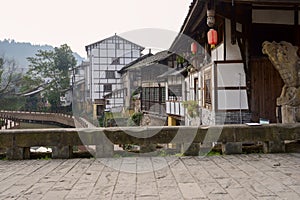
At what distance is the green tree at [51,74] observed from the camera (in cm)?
3262

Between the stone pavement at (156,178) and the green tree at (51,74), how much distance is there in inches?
1167

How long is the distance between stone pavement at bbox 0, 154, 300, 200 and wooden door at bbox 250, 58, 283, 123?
10.5 feet

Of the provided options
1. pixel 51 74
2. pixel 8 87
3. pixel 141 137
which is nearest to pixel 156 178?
pixel 141 137

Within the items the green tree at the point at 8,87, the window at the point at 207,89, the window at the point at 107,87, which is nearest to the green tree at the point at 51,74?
the green tree at the point at 8,87

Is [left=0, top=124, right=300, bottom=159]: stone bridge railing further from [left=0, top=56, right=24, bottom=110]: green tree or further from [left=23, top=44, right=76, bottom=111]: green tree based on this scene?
→ [left=23, top=44, right=76, bottom=111]: green tree

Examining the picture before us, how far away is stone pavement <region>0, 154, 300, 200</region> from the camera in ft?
10.2

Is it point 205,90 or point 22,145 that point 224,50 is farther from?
point 22,145

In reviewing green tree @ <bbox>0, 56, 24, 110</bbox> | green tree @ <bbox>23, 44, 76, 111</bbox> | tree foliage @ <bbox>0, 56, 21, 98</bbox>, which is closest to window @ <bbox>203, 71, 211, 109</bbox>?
tree foliage @ <bbox>0, 56, 21, 98</bbox>

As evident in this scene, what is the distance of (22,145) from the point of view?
4867mm

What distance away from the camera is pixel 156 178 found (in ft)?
12.2

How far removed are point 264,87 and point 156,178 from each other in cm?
557

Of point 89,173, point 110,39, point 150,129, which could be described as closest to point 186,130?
point 150,129

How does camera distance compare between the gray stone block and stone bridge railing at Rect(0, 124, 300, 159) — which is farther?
the gray stone block

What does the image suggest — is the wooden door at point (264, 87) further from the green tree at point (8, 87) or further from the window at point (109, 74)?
the green tree at point (8, 87)
